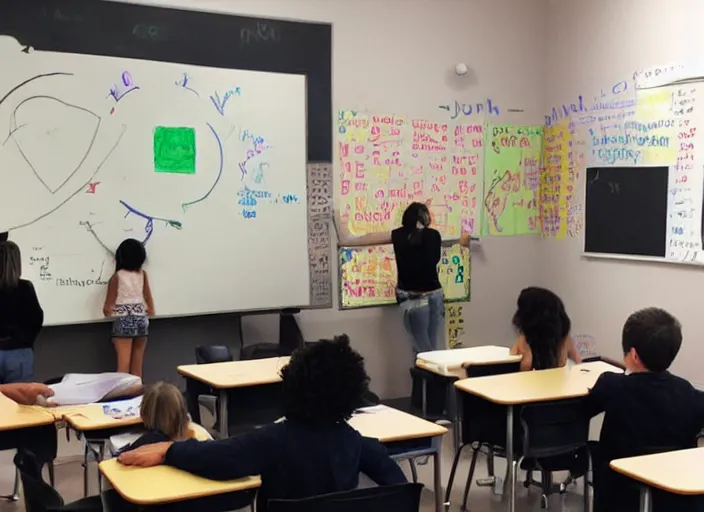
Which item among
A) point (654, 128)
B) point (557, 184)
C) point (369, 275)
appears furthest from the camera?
point (557, 184)

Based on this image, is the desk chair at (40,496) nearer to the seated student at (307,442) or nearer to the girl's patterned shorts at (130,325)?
the seated student at (307,442)

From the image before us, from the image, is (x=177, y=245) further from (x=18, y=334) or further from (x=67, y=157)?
(x=18, y=334)

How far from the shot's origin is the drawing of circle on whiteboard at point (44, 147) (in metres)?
4.54

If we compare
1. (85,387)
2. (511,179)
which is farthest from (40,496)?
(511,179)

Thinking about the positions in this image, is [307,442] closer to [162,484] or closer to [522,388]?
[162,484]

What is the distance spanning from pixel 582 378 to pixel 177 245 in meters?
2.70

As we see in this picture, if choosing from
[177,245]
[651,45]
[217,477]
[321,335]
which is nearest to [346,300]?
[321,335]

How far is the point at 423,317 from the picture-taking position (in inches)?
229

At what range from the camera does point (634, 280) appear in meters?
5.87

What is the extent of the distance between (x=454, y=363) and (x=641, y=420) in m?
1.38

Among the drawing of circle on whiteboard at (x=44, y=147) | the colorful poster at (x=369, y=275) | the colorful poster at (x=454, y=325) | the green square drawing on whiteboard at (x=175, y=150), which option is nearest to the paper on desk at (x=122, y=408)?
the drawing of circle on whiteboard at (x=44, y=147)

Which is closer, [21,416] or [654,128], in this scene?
[21,416]

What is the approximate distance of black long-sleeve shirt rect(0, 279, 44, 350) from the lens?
4.04 meters

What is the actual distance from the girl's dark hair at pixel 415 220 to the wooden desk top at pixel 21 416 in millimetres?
3048
